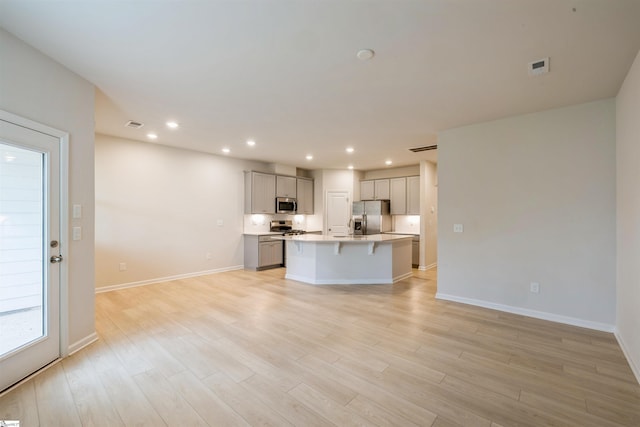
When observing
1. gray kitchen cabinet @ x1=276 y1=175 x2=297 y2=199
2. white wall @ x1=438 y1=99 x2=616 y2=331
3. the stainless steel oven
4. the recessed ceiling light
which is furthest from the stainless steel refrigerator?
the recessed ceiling light

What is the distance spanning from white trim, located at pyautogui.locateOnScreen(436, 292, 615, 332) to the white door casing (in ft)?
13.2

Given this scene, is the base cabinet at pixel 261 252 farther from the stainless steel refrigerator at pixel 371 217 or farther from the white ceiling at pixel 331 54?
the white ceiling at pixel 331 54

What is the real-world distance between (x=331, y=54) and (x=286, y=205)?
522 centimetres

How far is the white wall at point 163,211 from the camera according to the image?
472 cm

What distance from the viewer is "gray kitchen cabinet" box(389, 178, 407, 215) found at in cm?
732

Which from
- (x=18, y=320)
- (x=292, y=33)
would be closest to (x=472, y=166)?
(x=292, y=33)

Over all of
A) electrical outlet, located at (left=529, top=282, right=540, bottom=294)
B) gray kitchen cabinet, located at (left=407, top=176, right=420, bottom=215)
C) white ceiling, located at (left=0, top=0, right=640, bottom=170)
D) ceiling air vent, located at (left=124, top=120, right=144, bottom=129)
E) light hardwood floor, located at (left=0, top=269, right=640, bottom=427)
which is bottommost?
light hardwood floor, located at (left=0, top=269, right=640, bottom=427)

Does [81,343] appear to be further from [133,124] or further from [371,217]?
[371,217]

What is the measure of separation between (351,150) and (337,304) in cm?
319

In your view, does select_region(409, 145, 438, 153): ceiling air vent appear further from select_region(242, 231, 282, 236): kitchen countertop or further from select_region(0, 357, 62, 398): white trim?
select_region(0, 357, 62, 398): white trim

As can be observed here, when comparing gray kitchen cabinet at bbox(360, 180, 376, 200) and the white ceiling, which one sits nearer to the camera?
the white ceiling

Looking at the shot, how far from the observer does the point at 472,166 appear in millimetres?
4074

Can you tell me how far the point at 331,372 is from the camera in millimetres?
2312

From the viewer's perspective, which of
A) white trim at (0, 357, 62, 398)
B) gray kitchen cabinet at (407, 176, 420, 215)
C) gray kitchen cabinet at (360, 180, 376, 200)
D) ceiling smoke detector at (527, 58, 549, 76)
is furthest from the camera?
gray kitchen cabinet at (360, 180, 376, 200)
